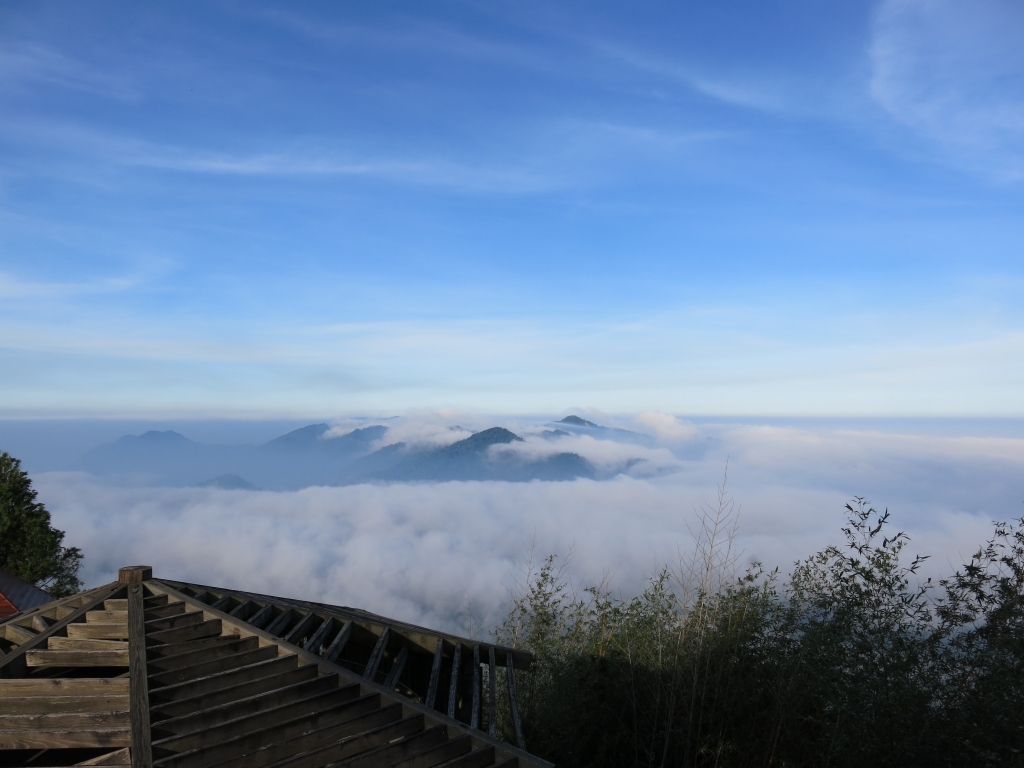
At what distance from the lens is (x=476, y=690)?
586 cm

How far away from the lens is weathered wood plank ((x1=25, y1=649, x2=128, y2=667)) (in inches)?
187

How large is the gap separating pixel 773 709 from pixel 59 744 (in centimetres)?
595

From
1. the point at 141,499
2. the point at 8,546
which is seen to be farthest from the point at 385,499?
the point at 8,546

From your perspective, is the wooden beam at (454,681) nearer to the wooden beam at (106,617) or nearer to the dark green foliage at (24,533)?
the wooden beam at (106,617)

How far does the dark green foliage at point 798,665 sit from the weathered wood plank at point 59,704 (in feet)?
15.4

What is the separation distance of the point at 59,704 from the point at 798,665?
19.5 ft

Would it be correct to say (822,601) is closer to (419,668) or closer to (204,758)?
(419,668)

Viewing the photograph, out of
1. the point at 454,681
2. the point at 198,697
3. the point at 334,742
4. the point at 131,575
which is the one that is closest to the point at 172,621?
the point at 131,575

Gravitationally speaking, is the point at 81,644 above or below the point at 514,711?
above

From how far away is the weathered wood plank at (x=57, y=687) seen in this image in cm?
421

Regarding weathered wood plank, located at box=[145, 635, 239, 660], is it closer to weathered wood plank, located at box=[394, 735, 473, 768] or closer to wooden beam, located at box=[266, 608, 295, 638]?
wooden beam, located at box=[266, 608, 295, 638]

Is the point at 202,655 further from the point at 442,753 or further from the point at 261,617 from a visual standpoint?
the point at 442,753

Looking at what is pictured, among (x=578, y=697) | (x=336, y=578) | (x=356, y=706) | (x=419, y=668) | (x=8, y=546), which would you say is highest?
(x=356, y=706)

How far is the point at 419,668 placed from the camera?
271 inches
